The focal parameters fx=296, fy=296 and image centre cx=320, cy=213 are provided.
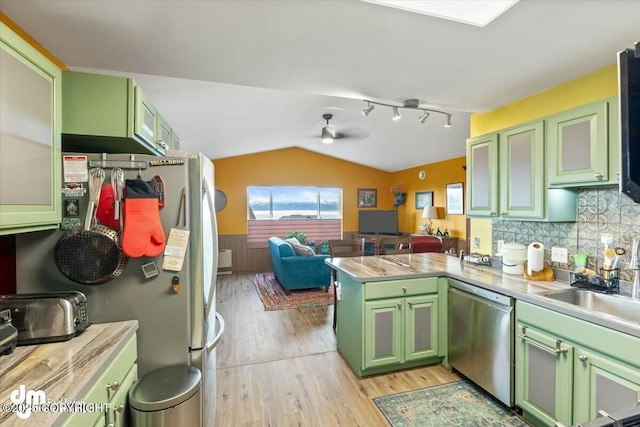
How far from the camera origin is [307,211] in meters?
7.36

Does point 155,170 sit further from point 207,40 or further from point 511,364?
point 511,364

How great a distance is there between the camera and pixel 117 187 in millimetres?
1413

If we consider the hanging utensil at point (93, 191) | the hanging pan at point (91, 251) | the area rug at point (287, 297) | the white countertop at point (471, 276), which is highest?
the hanging utensil at point (93, 191)

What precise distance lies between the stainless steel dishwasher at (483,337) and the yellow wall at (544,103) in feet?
2.76

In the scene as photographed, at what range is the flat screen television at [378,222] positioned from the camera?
726 centimetres

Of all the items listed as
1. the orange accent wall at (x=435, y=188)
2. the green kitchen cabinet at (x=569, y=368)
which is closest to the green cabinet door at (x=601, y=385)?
the green kitchen cabinet at (x=569, y=368)

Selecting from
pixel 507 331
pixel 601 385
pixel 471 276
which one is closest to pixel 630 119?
pixel 601 385

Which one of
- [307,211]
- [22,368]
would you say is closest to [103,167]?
[22,368]

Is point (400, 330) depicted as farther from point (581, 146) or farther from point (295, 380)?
point (581, 146)

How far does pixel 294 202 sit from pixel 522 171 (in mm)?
5490

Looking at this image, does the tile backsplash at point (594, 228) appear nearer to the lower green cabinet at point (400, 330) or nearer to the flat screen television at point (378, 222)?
the lower green cabinet at point (400, 330)

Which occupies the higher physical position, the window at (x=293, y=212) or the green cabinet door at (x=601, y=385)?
the window at (x=293, y=212)

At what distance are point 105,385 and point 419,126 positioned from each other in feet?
15.3

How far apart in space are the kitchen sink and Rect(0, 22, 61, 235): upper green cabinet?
2658mm
